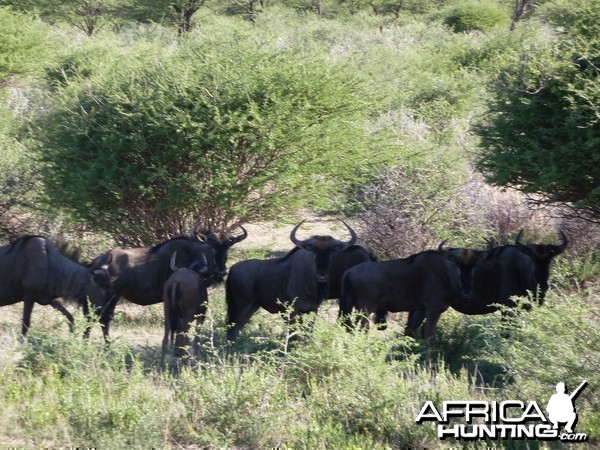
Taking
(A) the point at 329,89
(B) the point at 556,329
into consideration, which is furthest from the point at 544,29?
(B) the point at 556,329

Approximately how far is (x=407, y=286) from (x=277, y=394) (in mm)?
3607

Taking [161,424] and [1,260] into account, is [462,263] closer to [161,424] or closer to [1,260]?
[161,424]

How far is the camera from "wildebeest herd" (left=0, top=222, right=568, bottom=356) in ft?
33.2

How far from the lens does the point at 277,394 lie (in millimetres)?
6934

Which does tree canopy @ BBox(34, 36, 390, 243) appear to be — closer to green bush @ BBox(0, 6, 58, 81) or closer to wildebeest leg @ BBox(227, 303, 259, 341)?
wildebeest leg @ BBox(227, 303, 259, 341)

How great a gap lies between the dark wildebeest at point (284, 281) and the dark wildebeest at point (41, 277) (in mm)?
1488

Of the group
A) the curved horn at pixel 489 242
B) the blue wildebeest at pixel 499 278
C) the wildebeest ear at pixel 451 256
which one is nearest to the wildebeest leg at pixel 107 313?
the wildebeest ear at pixel 451 256

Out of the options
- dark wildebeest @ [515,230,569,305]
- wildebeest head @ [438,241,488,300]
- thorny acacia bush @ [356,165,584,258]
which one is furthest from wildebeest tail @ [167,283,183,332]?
thorny acacia bush @ [356,165,584,258]

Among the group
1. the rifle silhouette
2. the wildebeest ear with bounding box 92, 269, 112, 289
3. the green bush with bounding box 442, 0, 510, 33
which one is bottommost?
the rifle silhouette

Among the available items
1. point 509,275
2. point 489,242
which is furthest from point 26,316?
point 489,242

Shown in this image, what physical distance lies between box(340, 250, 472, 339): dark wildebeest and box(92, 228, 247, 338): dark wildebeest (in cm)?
149

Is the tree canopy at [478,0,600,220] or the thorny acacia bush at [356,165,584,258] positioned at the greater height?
the tree canopy at [478,0,600,220]

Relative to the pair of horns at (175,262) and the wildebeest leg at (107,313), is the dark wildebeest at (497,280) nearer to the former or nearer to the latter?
the pair of horns at (175,262)

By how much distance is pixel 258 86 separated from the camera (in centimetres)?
1259
